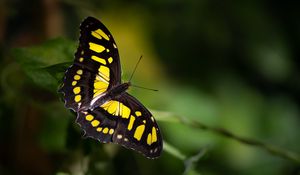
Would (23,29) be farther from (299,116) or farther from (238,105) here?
(299,116)

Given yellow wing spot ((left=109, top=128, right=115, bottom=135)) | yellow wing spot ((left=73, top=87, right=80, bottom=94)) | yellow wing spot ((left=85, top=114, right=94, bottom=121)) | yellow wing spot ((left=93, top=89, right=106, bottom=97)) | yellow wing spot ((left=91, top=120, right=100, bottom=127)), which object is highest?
yellow wing spot ((left=73, top=87, right=80, bottom=94))

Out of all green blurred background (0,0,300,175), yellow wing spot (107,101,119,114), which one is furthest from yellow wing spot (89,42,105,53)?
green blurred background (0,0,300,175)

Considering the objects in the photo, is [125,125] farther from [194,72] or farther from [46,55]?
[194,72]

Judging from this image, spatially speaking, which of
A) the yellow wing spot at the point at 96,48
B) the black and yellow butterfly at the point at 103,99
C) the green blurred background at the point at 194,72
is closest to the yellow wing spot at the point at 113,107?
the black and yellow butterfly at the point at 103,99

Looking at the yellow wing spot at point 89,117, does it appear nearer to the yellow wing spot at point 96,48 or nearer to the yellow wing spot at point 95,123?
the yellow wing spot at point 95,123

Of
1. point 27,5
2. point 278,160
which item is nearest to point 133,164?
point 27,5

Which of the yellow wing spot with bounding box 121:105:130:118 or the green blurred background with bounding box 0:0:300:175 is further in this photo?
the green blurred background with bounding box 0:0:300:175

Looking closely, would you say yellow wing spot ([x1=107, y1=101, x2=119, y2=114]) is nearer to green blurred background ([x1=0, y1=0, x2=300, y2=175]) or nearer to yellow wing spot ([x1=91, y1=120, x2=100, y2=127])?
yellow wing spot ([x1=91, y1=120, x2=100, y2=127])

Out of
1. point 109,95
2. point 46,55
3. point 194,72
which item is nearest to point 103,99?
point 109,95
